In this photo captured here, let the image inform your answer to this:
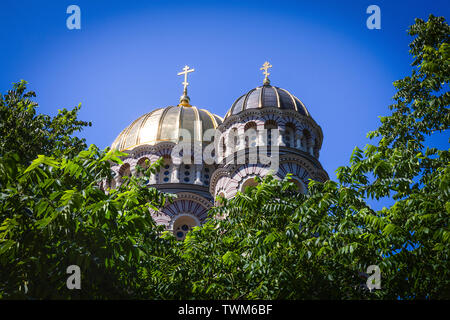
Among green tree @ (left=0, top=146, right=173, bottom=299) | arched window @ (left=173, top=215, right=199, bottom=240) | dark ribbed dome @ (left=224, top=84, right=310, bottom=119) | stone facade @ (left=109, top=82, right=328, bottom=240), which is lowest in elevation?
green tree @ (left=0, top=146, right=173, bottom=299)

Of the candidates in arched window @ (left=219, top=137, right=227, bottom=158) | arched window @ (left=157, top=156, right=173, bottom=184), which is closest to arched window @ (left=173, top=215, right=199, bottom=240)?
arched window @ (left=157, top=156, right=173, bottom=184)

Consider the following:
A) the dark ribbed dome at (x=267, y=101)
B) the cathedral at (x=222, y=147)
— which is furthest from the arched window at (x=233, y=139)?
the dark ribbed dome at (x=267, y=101)

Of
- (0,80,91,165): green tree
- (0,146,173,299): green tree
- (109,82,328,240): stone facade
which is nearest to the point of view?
(0,146,173,299): green tree

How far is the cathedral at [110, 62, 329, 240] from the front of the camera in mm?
21562

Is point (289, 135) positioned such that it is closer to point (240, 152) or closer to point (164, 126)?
point (240, 152)

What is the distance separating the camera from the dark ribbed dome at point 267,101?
23.3 m

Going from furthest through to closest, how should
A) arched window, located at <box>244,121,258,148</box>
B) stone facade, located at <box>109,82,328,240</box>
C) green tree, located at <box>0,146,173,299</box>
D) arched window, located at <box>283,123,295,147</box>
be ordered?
arched window, located at <box>283,123,295,147</box> → arched window, located at <box>244,121,258,148</box> → stone facade, located at <box>109,82,328,240</box> → green tree, located at <box>0,146,173,299</box>

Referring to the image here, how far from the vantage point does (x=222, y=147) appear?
23.8 metres

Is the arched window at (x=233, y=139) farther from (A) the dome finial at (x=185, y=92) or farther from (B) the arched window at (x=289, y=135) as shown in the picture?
(A) the dome finial at (x=185, y=92)

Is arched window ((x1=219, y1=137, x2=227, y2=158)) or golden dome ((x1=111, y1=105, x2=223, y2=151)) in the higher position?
golden dome ((x1=111, y1=105, x2=223, y2=151))

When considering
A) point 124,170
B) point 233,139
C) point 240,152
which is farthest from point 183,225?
point 240,152

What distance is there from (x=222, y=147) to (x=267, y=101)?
10.1 ft

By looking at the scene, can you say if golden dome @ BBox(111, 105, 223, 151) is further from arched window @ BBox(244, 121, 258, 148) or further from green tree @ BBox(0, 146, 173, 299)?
green tree @ BBox(0, 146, 173, 299)

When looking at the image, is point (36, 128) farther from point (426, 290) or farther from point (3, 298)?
point (426, 290)
